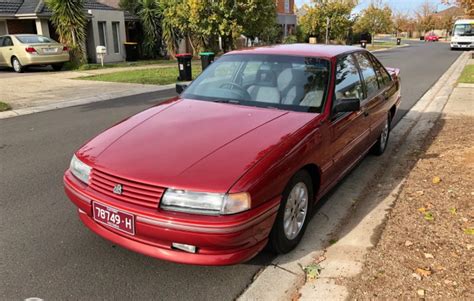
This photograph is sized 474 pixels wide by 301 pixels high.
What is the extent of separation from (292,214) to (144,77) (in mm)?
13035

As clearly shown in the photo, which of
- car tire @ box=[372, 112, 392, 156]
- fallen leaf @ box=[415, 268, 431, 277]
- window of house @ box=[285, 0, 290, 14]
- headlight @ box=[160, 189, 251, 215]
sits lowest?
fallen leaf @ box=[415, 268, 431, 277]

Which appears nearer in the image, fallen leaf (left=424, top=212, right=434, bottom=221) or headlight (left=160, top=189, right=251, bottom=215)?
headlight (left=160, top=189, right=251, bottom=215)

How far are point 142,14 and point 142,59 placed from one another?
2487mm

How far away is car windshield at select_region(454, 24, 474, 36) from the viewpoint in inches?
1430

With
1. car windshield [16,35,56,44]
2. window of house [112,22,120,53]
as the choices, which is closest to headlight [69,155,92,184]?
car windshield [16,35,56,44]

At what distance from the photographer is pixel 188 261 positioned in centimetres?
276

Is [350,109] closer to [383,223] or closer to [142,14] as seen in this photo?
[383,223]

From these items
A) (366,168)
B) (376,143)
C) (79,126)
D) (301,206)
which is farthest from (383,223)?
(79,126)

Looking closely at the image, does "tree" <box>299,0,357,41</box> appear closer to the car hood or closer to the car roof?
the car roof

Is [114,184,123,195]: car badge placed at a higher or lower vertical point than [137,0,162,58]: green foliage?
lower

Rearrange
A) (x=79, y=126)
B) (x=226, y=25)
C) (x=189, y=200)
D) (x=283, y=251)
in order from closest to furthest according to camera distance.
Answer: (x=189, y=200)
(x=283, y=251)
(x=79, y=126)
(x=226, y=25)

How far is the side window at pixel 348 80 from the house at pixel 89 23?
1863cm

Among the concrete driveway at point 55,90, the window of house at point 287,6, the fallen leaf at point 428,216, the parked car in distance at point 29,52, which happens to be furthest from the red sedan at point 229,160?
the window of house at point 287,6

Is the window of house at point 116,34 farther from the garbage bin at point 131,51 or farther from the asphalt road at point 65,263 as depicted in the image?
the asphalt road at point 65,263
